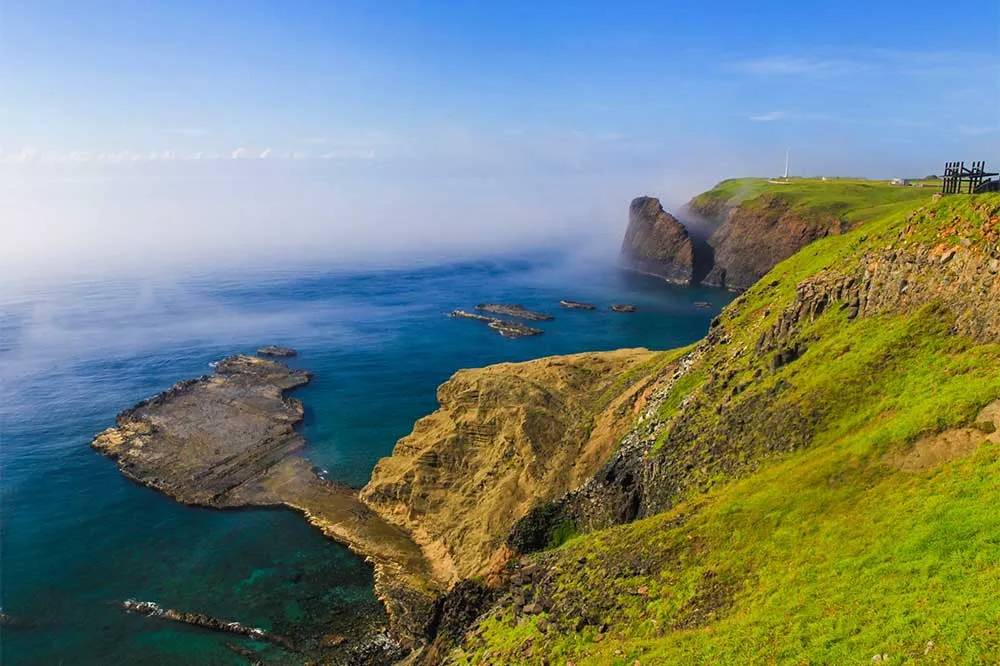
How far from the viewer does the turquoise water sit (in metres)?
46.5

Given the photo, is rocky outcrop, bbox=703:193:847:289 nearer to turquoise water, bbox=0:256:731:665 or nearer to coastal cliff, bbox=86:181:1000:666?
turquoise water, bbox=0:256:731:665

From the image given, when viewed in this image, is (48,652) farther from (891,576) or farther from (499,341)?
(499,341)

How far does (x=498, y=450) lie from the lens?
56062 mm

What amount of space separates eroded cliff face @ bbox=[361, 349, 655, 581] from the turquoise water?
24.4 feet

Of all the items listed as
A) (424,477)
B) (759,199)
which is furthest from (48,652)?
(759,199)

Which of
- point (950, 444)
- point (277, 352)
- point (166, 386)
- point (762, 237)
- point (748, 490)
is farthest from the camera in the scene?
point (762, 237)

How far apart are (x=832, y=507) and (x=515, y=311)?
417 ft

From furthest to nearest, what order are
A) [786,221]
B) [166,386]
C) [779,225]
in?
1. [779,225]
2. [786,221]
3. [166,386]

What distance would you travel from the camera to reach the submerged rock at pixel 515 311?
476 ft

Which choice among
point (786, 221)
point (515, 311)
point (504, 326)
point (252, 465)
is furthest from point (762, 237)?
point (252, 465)

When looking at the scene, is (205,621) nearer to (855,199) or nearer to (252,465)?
(252,465)

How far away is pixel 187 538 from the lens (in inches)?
2248

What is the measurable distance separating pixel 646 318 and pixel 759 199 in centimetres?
8211

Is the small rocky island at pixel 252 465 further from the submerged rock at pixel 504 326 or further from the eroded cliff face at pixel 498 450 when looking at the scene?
the submerged rock at pixel 504 326
